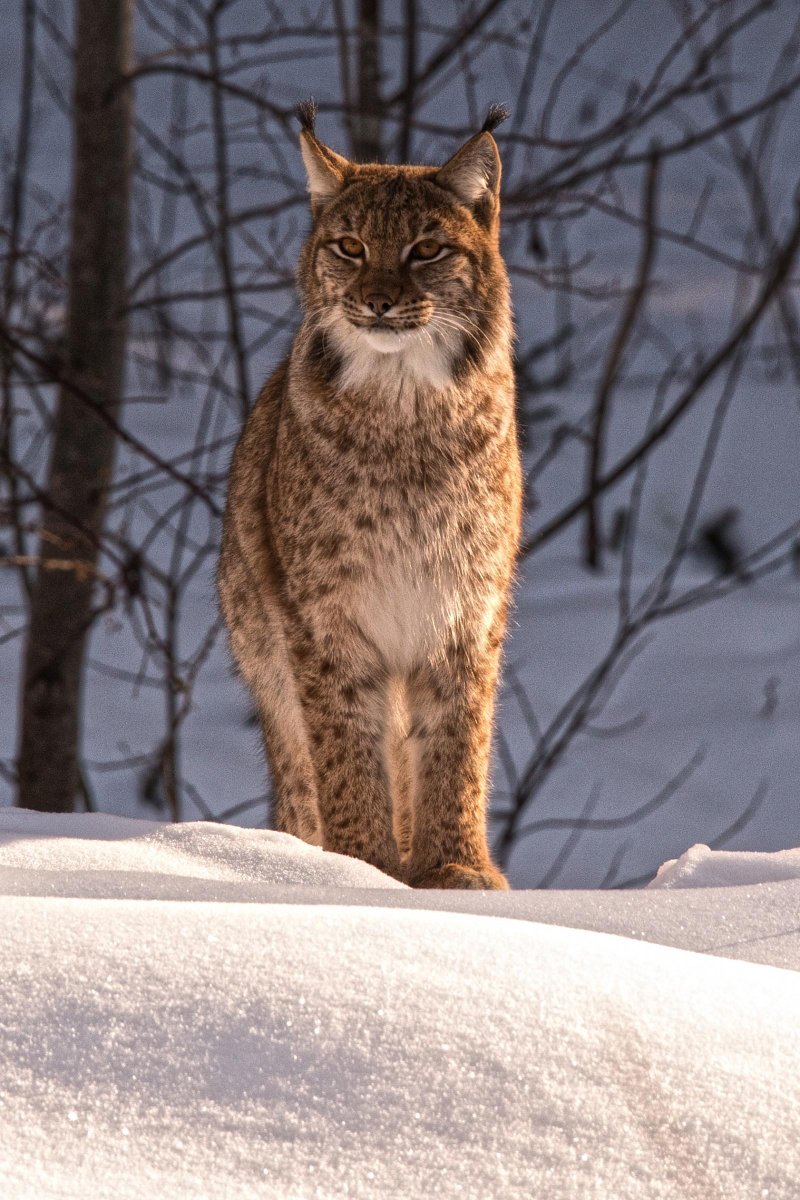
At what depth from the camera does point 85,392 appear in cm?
502

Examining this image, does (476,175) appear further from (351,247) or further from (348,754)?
(348,754)

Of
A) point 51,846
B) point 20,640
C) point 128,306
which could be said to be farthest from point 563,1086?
point 20,640

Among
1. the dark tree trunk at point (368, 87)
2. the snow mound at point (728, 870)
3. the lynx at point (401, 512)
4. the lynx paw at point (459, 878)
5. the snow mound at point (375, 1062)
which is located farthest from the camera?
the dark tree trunk at point (368, 87)

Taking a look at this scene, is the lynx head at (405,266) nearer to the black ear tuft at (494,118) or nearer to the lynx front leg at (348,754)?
the black ear tuft at (494,118)

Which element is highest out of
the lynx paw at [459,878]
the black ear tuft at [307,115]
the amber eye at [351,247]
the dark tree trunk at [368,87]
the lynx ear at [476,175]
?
the dark tree trunk at [368,87]

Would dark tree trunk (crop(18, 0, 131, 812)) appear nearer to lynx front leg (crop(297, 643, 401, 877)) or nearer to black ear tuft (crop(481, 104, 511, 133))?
lynx front leg (crop(297, 643, 401, 877))

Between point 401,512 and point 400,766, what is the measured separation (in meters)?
→ 0.67

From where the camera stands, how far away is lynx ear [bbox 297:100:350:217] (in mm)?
3357

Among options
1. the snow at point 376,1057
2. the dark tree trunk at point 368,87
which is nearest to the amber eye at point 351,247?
the snow at point 376,1057

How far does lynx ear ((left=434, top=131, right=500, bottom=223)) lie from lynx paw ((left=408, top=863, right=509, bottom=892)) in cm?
A: 141

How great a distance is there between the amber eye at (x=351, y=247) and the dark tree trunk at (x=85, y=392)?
1.86 meters

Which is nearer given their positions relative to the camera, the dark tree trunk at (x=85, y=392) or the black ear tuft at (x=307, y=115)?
the black ear tuft at (x=307, y=115)

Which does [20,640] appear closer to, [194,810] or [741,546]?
[194,810]

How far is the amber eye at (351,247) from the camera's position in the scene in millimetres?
3293
